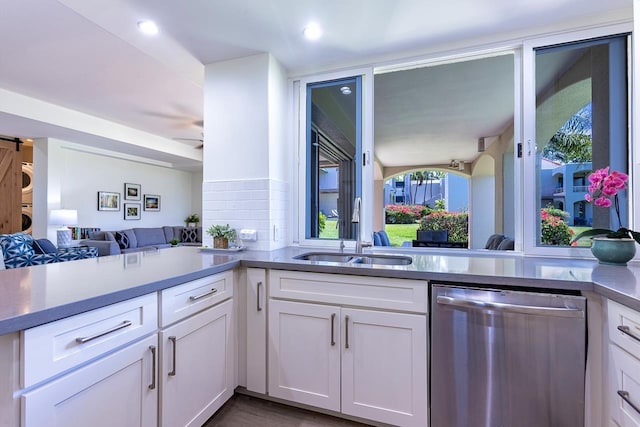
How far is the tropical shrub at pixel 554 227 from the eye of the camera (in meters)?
1.86

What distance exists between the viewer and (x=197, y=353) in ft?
4.64

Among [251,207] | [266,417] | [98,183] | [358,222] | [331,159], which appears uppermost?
[98,183]

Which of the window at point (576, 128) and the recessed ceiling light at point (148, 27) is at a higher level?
the recessed ceiling light at point (148, 27)

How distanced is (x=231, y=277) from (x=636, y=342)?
1.69 metres

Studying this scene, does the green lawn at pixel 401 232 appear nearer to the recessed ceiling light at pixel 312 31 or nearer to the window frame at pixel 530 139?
the window frame at pixel 530 139

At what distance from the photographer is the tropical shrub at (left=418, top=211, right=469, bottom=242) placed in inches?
222

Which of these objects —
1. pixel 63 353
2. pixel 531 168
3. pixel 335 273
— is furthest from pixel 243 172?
pixel 531 168

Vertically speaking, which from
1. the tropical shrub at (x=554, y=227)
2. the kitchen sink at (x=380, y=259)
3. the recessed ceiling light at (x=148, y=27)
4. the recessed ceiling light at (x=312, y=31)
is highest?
A: the recessed ceiling light at (x=148, y=27)

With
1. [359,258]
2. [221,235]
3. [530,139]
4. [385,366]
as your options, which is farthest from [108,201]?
[530,139]

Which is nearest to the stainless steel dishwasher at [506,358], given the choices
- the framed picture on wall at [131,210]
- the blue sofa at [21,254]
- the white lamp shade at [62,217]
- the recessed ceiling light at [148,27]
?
the recessed ceiling light at [148,27]

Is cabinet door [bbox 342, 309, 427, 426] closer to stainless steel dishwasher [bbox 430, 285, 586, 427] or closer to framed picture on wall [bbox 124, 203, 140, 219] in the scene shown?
stainless steel dishwasher [bbox 430, 285, 586, 427]

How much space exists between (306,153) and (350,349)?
154 cm

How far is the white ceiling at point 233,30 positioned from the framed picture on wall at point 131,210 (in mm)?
3593

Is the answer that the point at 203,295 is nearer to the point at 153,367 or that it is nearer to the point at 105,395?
the point at 153,367
